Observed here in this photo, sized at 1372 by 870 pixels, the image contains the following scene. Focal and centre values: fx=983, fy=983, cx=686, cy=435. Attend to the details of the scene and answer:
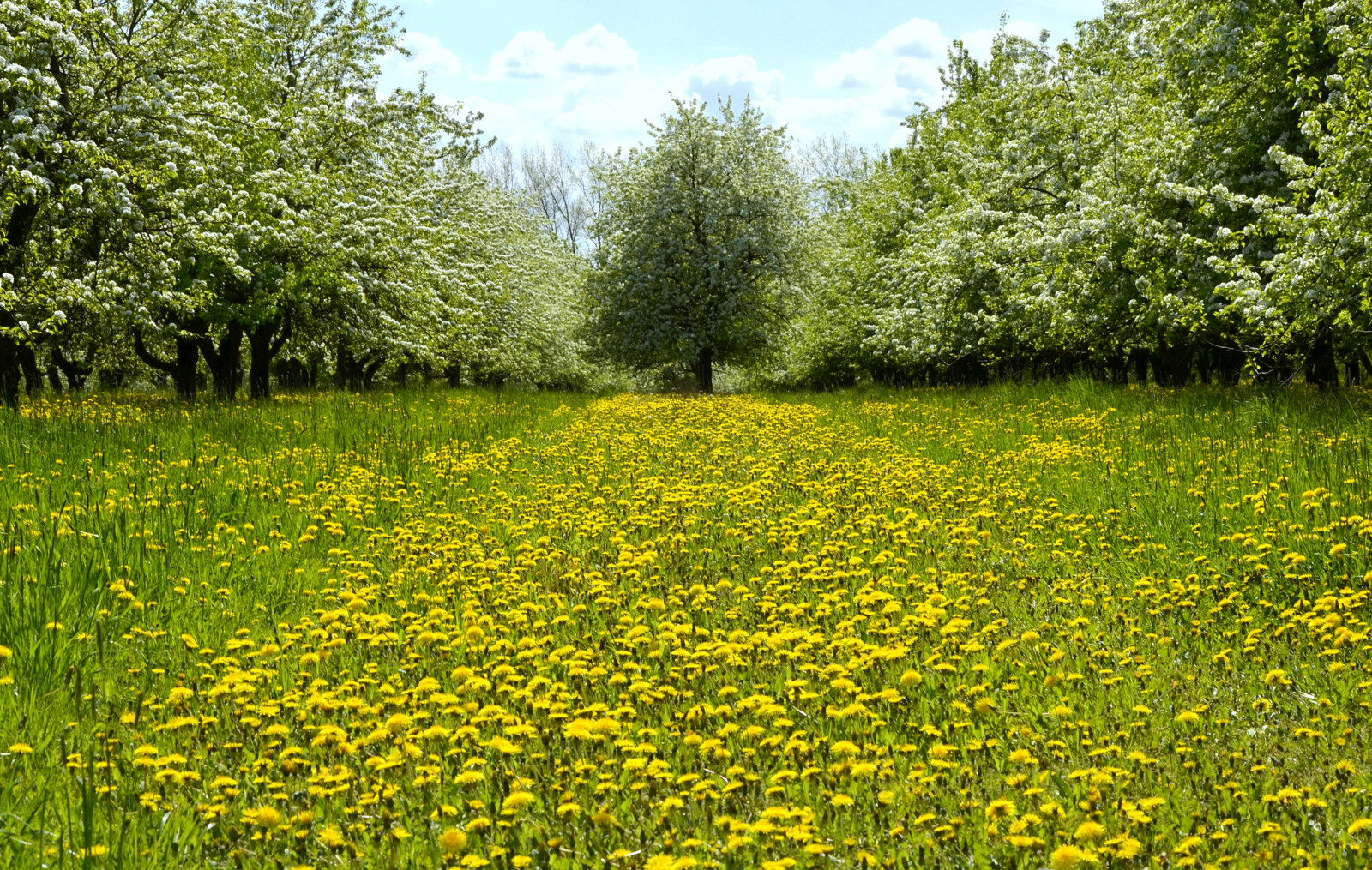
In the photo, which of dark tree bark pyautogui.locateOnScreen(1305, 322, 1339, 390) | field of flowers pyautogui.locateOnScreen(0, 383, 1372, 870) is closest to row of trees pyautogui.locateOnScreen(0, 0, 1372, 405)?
dark tree bark pyautogui.locateOnScreen(1305, 322, 1339, 390)

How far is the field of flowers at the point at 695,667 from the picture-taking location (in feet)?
11.2

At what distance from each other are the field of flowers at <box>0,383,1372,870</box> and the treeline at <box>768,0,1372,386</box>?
3.49m

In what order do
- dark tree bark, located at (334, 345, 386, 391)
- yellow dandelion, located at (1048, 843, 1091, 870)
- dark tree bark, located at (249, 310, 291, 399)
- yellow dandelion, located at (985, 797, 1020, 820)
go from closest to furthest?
yellow dandelion, located at (1048, 843, 1091, 870) < yellow dandelion, located at (985, 797, 1020, 820) < dark tree bark, located at (249, 310, 291, 399) < dark tree bark, located at (334, 345, 386, 391)

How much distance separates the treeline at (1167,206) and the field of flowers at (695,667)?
3.49 m

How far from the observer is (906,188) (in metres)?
32.7

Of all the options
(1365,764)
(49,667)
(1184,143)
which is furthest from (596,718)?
(1184,143)

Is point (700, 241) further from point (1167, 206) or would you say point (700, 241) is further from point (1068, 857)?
point (1068, 857)

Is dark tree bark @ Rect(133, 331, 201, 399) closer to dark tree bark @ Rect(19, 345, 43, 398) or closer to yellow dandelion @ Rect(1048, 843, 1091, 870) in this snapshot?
dark tree bark @ Rect(19, 345, 43, 398)

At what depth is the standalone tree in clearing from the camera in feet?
124

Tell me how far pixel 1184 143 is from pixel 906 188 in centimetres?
1757

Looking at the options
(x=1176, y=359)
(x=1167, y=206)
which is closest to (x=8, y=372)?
(x=1167, y=206)

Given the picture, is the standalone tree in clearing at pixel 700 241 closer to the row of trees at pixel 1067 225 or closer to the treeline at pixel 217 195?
the row of trees at pixel 1067 225

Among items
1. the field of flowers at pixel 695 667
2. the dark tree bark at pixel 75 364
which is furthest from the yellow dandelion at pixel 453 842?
the dark tree bark at pixel 75 364

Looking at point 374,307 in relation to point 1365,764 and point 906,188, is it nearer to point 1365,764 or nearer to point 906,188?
point 906,188
